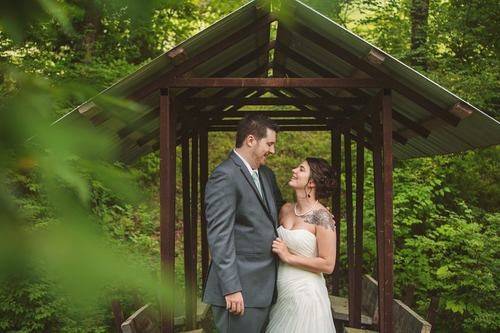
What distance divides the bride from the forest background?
3.43 ft

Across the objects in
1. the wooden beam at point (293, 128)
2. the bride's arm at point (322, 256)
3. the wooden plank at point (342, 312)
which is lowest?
the wooden plank at point (342, 312)

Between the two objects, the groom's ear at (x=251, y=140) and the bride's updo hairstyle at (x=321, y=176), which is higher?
the groom's ear at (x=251, y=140)

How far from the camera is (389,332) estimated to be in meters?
4.50

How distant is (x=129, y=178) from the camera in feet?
2.68

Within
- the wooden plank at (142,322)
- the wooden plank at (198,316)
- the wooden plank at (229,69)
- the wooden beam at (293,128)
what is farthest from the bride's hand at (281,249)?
the wooden beam at (293,128)

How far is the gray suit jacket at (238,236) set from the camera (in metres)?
Result: 4.21

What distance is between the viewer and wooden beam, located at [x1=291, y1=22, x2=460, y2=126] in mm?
4500

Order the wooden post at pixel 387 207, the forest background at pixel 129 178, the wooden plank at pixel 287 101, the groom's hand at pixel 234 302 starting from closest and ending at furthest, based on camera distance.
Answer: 1. the forest background at pixel 129 178
2. the groom's hand at pixel 234 302
3. the wooden post at pixel 387 207
4. the wooden plank at pixel 287 101

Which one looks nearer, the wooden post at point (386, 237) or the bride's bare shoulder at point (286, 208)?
the wooden post at point (386, 237)

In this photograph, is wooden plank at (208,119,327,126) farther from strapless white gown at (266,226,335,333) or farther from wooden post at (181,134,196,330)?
strapless white gown at (266,226,335,333)

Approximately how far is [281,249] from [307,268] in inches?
14.9

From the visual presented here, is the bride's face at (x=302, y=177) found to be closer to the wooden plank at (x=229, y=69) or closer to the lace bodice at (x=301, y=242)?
the lace bodice at (x=301, y=242)

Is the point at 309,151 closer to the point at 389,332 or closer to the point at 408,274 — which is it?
the point at 408,274

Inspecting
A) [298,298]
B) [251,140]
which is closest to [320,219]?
[298,298]
